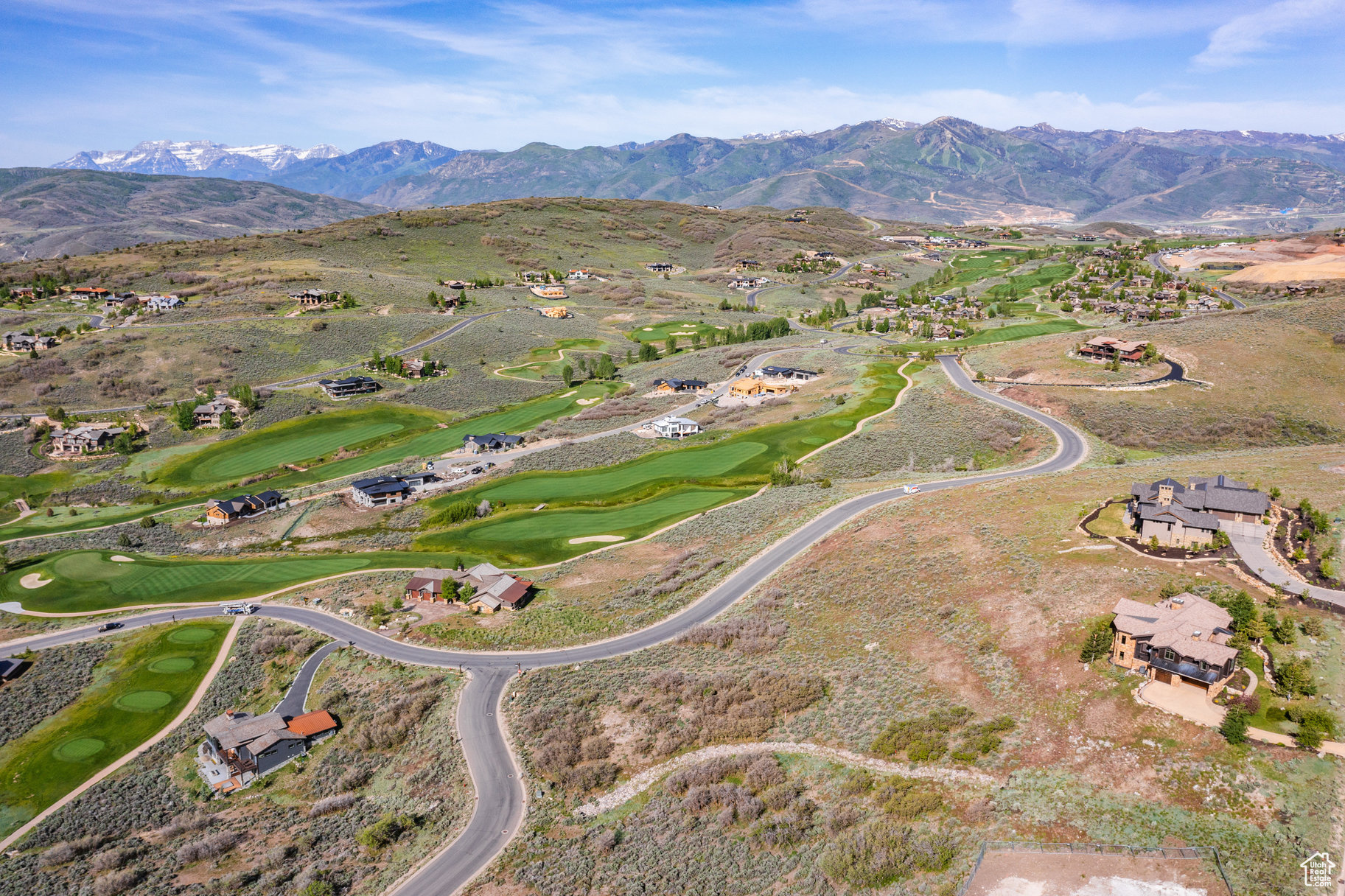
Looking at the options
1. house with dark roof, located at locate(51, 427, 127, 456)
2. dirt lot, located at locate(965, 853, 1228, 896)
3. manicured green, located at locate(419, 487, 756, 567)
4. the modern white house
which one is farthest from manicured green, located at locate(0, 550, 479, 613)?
dirt lot, located at locate(965, 853, 1228, 896)

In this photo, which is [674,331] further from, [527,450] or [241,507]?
[241,507]

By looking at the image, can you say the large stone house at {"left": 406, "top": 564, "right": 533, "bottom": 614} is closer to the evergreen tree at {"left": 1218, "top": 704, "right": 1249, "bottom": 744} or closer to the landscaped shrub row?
the landscaped shrub row

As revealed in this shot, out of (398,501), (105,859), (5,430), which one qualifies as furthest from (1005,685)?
(5,430)

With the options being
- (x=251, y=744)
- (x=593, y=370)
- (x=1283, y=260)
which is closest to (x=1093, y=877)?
(x=251, y=744)

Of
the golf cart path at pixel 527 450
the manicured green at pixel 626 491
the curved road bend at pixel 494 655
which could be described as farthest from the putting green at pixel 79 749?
the golf cart path at pixel 527 450

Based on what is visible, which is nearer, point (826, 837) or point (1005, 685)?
point (826, 837)

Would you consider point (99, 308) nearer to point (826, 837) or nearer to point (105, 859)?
point (105, 859)

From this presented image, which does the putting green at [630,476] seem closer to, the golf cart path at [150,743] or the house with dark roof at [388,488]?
the house with dark roof at [388,488]
